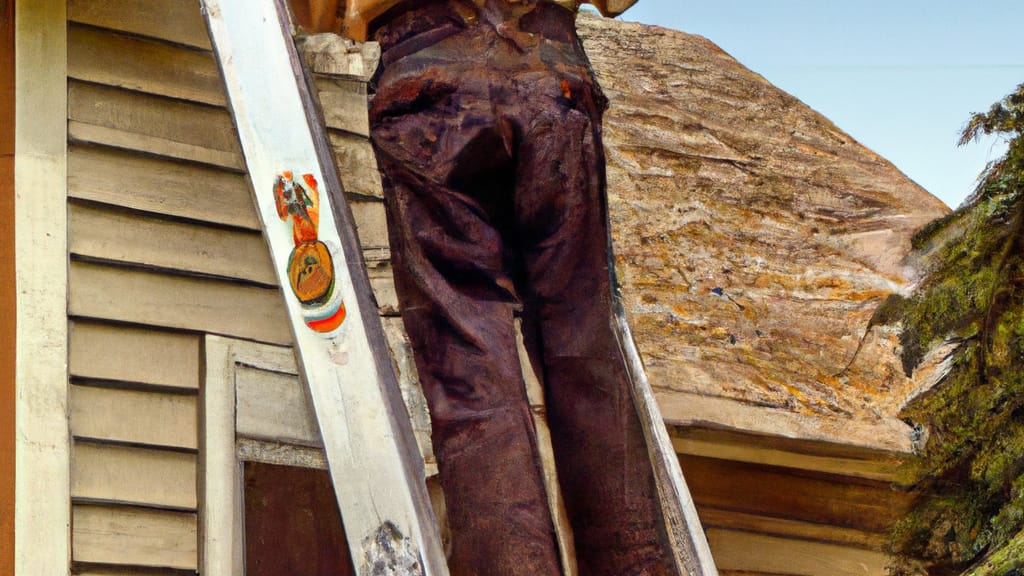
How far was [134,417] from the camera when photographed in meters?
3.61

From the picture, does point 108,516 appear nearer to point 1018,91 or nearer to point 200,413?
point 200,413

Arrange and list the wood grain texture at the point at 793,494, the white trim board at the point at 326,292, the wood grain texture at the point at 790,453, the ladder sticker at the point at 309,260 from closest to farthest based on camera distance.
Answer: the white trim board at the point at 326,292 < the ladder sticker at the point at 309,260 < the wood grain texture at the point at 790,453 < the wood grain texture at the point at 793,494

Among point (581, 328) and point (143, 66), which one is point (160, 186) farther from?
point (581, 328)

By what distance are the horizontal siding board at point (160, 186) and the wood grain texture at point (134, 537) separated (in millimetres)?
624

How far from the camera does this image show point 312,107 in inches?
136

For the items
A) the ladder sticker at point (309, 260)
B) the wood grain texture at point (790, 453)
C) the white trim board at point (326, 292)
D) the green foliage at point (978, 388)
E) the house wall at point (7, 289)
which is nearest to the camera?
the white trim board at point (326, 292)

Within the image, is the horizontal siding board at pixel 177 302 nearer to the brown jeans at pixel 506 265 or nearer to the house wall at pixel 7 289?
the house wall at pixel 7 289

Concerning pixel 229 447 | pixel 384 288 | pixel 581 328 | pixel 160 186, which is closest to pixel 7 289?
pixel 160 186

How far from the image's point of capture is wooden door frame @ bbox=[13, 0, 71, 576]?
3449 millimetres

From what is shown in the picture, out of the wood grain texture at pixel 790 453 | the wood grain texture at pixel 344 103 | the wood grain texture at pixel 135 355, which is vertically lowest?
the wood grain texture at pixel 135 355

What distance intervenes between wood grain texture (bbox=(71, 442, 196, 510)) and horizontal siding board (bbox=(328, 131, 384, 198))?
2.80 feet

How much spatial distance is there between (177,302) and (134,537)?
0.49 metres

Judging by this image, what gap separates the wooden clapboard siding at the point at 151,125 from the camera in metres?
3.73

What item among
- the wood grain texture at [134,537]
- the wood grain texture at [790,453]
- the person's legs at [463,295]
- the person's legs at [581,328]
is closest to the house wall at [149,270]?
the wood grain texture at [134,537]
